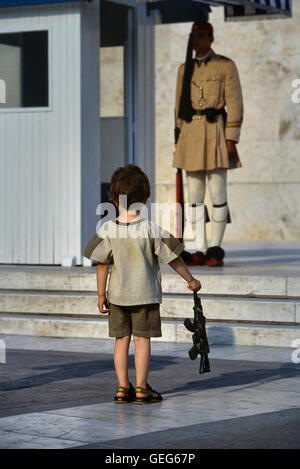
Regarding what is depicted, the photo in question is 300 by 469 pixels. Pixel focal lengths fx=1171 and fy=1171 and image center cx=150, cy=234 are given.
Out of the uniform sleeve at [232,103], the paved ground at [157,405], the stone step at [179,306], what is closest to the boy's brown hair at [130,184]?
the paved ground at [157,405]

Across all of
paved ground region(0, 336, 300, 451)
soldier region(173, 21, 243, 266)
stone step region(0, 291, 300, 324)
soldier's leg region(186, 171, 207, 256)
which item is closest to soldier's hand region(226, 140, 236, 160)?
soldier region(173, 21, 243, 266)

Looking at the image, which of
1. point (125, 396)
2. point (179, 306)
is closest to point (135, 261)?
point (125, 396)

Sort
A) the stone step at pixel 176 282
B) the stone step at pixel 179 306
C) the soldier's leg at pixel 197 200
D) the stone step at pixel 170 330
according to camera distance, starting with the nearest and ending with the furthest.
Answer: the stone step at pixel 170 330, the stone step at pixel 179 306, the stone step at pixel 176 282, the soldier's leg at pixel 197 200

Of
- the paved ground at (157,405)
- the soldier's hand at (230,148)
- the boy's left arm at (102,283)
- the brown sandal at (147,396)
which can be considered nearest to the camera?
the paved ground at (157,405)

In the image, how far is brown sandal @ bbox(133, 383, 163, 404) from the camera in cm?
695

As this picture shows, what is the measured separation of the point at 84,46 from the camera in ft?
41.8

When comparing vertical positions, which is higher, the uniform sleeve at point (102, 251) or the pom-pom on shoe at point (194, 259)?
the uniform sleeve at point (102, 251)

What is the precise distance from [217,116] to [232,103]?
253mm

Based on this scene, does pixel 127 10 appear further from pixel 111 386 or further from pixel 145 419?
pixel 145 419

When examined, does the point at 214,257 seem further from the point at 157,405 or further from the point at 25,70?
the point at 157,405

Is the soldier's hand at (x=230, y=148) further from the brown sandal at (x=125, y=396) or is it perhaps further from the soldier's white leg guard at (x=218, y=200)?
the brown sandal at (x=125, y=396)

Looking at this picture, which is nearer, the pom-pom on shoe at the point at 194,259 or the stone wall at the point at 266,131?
the pom-pom on shoe at the point at 194,259

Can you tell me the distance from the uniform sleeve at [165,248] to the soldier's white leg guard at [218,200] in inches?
195

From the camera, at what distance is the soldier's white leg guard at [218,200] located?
12.0 meters
